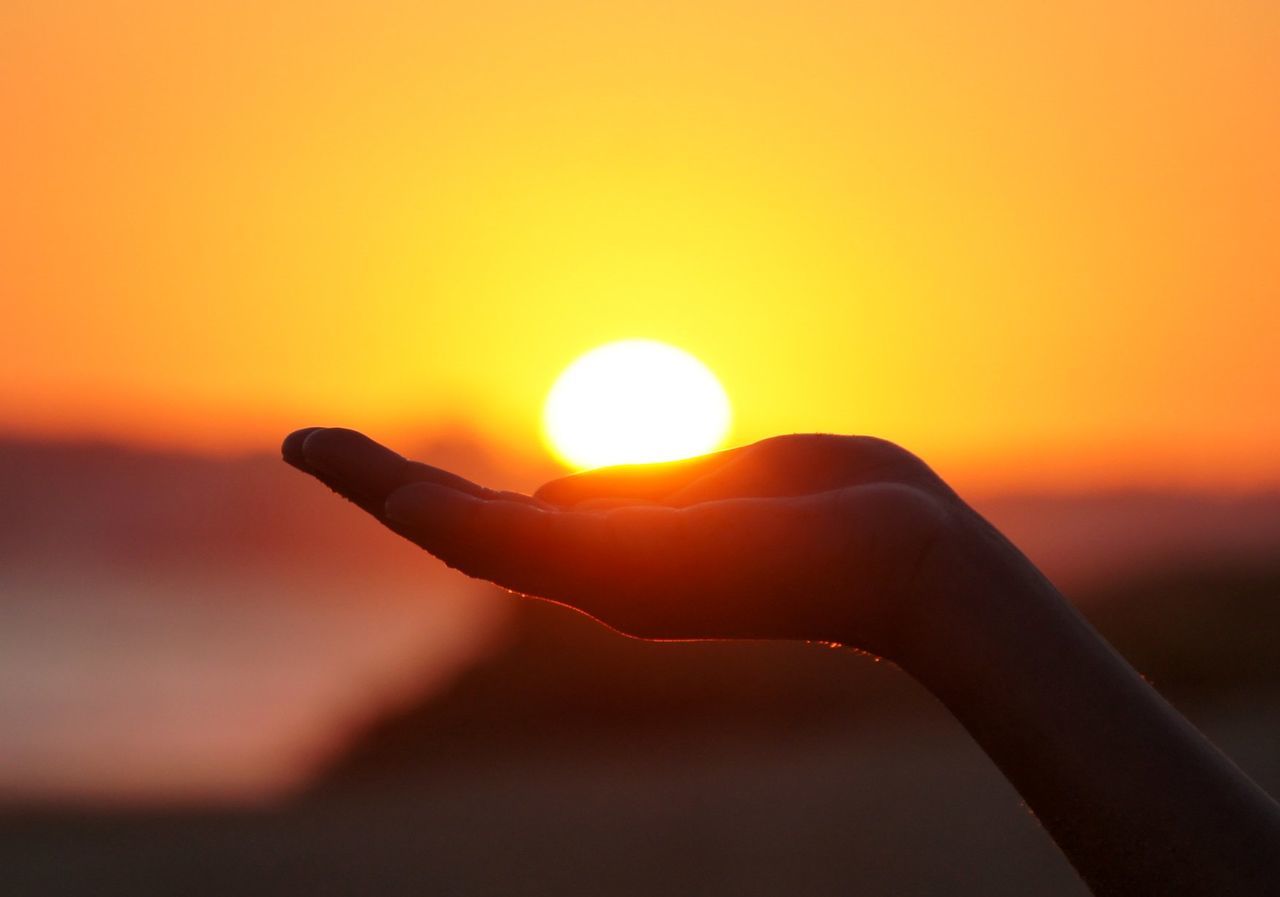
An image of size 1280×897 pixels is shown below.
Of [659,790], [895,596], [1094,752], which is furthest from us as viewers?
[659,790]

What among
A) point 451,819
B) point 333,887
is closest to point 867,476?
point 333,887

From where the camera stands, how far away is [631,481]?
276 centimetres

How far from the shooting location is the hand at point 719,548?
226 cm

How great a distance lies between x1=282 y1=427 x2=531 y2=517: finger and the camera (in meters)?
2.52

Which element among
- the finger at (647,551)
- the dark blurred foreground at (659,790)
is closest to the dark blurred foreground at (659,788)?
the dark blurred foreground at (659,790)

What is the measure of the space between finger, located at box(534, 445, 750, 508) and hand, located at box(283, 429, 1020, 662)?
0.20m

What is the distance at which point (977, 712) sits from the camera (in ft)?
Answer: 7.07

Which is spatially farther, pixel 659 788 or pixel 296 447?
pixel 659 788

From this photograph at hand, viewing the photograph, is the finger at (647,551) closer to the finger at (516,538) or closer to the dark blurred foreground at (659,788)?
the finger at (516,538)

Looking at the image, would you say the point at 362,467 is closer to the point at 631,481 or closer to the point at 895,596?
the point at 631,481

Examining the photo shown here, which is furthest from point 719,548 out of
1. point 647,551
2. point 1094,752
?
point 1094,752

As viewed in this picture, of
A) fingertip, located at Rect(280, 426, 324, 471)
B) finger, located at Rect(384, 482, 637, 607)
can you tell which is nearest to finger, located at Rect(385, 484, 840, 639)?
finger, located at Rect(384, 482, 637, 607)

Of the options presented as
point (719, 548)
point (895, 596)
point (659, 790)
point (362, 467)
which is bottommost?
point (895, 596)

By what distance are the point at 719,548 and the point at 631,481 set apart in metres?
0.49
